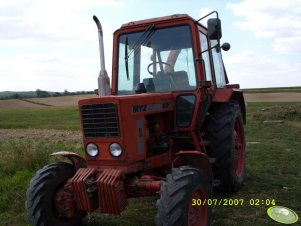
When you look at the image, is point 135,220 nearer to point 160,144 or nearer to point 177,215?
point 160,144

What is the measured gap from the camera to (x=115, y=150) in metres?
4.35

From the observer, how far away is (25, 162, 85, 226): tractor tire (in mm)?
4289

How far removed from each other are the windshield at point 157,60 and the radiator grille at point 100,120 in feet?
3.86

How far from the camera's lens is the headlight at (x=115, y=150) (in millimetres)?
4332

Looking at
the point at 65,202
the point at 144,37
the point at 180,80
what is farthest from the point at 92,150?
the point at 144,37

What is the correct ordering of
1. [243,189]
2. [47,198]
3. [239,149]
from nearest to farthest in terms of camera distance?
[47,198]
[243,189]
[239,149]

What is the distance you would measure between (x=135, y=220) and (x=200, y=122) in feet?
4.97

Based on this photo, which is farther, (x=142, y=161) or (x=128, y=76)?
(x=128, y=76)

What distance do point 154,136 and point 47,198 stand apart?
57.3 inches

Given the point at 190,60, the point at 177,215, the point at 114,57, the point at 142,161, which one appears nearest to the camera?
the point at 177,215

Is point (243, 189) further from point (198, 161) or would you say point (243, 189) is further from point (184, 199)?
point (184, 199)

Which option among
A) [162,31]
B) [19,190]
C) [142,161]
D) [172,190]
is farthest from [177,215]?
[19,190]

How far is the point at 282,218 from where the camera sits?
187 inches

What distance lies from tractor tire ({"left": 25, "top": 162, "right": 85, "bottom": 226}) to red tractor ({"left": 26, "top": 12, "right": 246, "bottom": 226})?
11 mm
